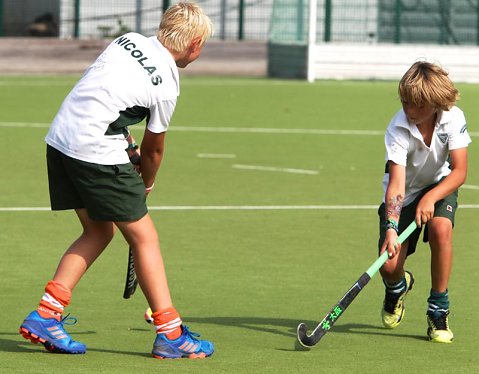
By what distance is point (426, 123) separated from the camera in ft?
22.9

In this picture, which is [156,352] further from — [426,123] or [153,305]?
[426,123]

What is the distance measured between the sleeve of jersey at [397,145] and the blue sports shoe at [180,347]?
4.46ft

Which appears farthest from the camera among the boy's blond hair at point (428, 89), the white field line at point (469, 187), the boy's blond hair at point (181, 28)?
the white field line at point (469, 187)

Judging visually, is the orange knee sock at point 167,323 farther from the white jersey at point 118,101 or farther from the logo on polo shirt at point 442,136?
the logo on polo shirt at point 442,136

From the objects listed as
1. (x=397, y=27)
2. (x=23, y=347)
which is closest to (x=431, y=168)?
(x=23, y=347)

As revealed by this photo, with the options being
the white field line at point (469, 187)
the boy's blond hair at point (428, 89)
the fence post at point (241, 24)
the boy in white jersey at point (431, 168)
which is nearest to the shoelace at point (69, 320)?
the boy in white jersey at point (431, 168)

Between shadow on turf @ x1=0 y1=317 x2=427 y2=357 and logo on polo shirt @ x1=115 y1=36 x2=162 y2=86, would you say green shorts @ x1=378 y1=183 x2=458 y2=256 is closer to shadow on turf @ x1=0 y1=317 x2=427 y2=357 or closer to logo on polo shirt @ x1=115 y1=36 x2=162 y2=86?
shadow on turf @ x1=0 y1=317 x2=427 y2=357

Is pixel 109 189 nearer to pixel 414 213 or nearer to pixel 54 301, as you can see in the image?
pixel 54 301

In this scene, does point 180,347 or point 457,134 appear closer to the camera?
point 180,347

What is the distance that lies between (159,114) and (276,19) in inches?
940

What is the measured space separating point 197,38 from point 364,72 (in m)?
22.0

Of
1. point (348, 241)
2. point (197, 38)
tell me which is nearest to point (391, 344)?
point (197, 38)

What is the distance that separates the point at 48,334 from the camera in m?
6.45

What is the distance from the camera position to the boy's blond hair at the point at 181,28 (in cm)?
639
